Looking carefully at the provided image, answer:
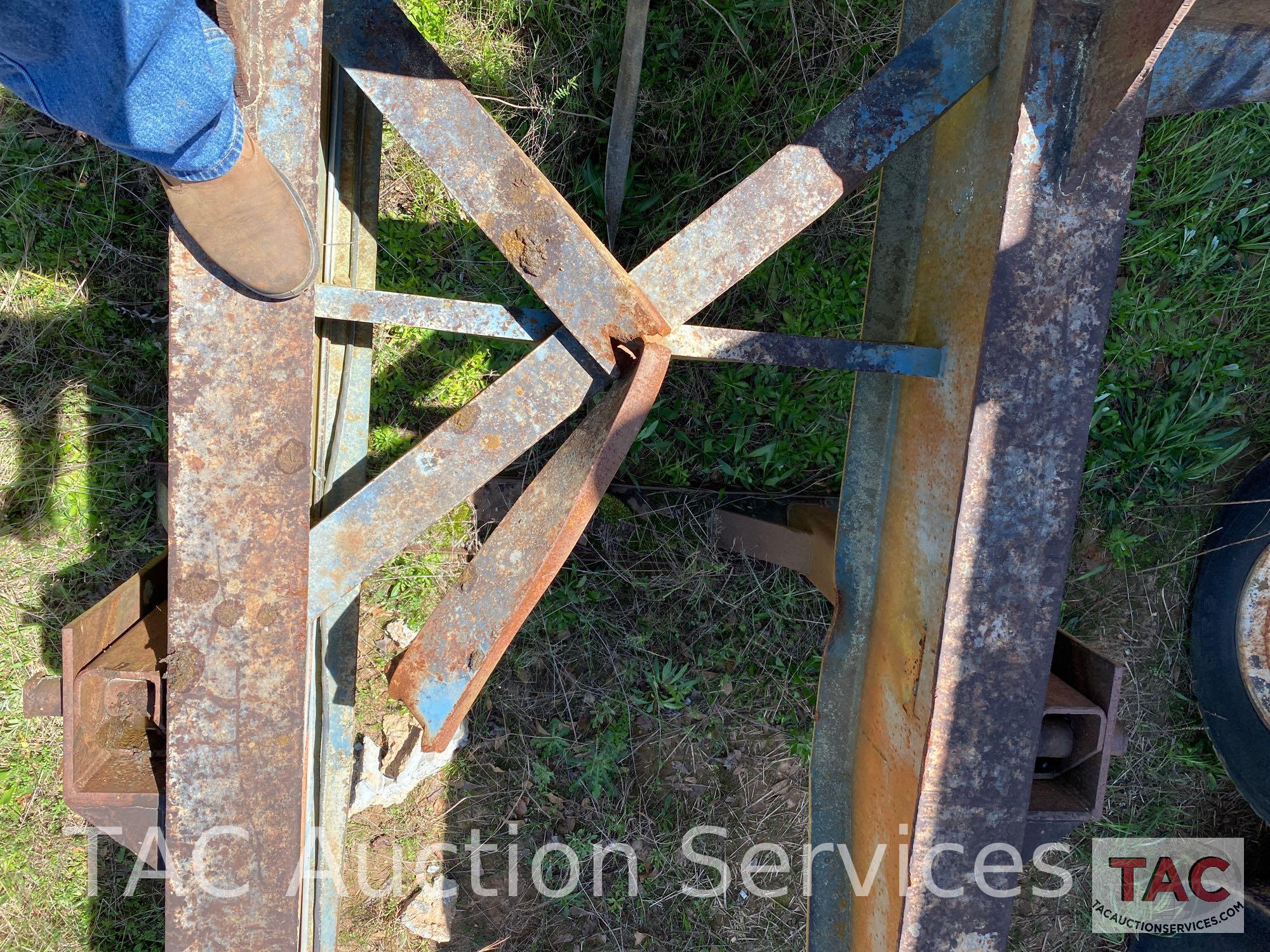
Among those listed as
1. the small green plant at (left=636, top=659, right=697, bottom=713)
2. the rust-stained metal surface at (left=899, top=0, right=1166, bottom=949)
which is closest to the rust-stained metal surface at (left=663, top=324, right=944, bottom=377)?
the rust-stained metal surface at (left=899, top=0, right=1166, bottom=949)

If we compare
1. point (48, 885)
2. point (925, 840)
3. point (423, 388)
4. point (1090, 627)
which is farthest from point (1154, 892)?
point (48, 885)

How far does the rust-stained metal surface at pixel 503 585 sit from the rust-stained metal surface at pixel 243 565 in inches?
10.2

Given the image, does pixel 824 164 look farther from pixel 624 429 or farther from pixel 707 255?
pixel 624 429

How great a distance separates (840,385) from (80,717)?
252cm

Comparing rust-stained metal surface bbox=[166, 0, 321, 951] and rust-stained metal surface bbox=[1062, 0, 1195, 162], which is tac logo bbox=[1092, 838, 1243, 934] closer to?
rust-stained metal surface bbox=[1062, 0, 1195, 162]

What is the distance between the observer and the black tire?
2.76 metres

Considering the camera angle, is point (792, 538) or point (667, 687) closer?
point (792, 538)

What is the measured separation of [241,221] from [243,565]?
0.70 meters

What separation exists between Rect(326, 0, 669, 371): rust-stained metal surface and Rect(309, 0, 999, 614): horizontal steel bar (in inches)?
2.2

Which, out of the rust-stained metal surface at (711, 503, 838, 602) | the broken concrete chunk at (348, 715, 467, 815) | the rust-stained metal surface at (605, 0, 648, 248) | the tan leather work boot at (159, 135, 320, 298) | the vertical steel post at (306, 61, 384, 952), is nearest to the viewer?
the tan leather work boot at (159, 135, 320, 298)

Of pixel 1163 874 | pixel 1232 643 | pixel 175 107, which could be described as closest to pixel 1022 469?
pixel 175 107

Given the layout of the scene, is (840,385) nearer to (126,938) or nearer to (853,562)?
(853,562)

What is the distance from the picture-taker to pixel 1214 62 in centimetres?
167

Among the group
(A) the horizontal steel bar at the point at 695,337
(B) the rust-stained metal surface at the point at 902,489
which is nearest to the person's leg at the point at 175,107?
(A) the horizontal steel bar at the point at 695,337
